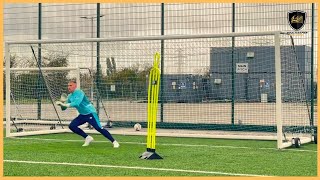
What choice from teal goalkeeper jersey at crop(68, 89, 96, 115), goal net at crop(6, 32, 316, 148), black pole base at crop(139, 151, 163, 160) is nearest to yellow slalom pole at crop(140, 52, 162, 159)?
black pole base at crop(139, 151, 163, 160)

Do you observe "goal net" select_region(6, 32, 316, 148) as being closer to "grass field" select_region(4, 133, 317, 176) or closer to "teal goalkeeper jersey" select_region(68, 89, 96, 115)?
"grass field" select_region(4, 133, 317, 176)

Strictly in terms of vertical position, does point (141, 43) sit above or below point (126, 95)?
above

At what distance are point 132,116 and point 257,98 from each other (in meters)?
3.78

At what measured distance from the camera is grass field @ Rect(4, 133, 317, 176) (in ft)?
34.4

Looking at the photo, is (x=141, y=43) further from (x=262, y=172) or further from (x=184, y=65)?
(x=262, y=172)

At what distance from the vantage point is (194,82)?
18281mm

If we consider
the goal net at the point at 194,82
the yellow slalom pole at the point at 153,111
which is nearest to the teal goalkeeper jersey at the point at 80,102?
the goal net at the point at 194,82

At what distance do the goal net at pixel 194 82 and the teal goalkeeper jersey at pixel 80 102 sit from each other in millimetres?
2342

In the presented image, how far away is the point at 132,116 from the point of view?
19.6m

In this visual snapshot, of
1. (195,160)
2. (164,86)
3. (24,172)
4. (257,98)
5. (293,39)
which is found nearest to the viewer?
(24,172)

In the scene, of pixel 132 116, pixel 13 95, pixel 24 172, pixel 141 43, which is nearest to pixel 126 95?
pixel 132 116

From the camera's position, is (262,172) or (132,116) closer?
(262,172)

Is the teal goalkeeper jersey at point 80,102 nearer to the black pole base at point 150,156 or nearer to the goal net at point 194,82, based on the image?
the goal net at point 194,82

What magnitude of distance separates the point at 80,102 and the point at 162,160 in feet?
10.2
